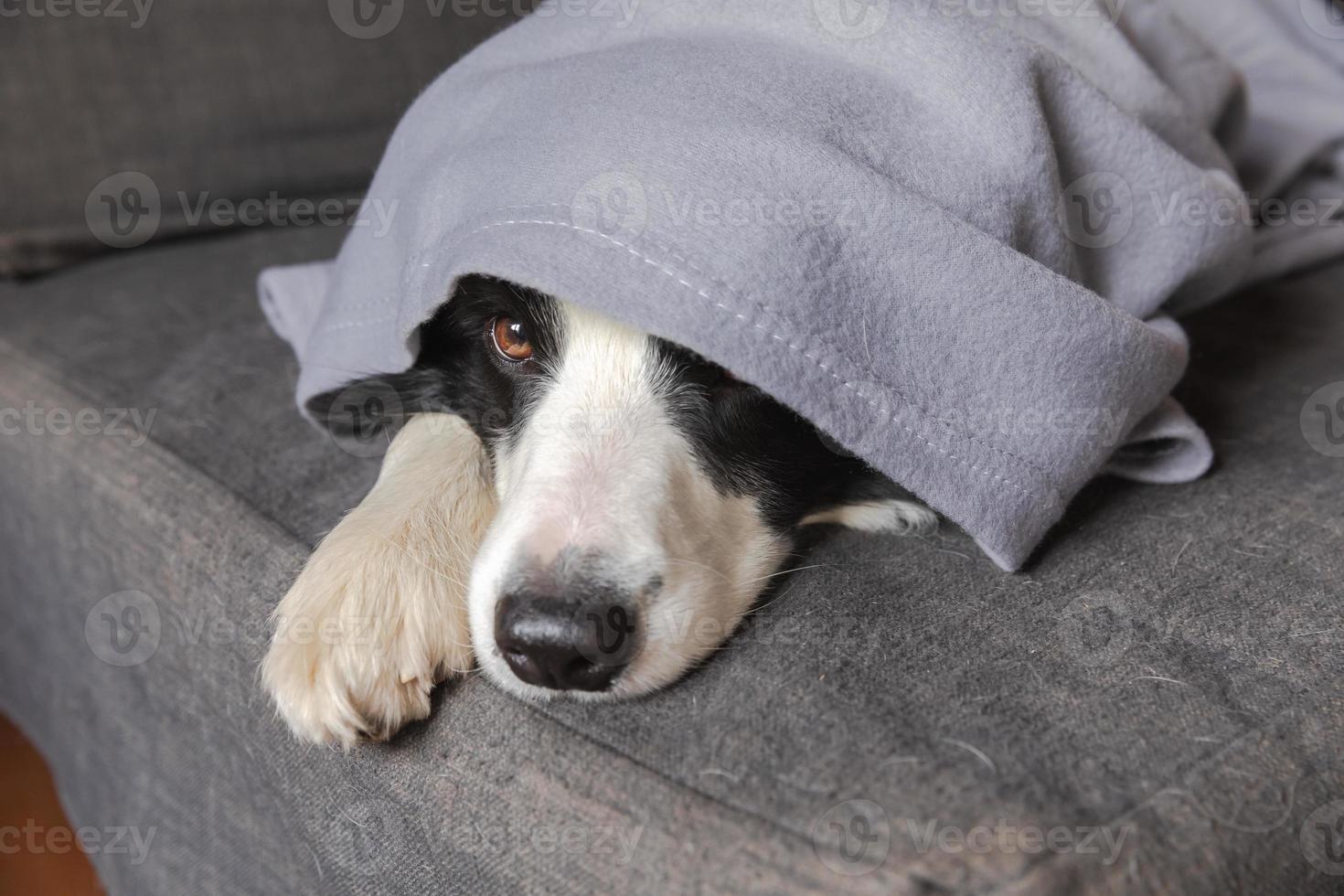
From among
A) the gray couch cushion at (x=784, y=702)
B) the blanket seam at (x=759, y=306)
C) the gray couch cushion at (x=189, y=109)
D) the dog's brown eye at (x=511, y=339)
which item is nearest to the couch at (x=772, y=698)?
the gray couch cushion at (x=784, y=702)

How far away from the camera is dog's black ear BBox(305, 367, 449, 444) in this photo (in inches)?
47.1

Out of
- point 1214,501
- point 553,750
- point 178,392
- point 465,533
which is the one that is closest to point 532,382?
point 465,533

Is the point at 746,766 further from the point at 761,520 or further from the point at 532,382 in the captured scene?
the point at 532,382

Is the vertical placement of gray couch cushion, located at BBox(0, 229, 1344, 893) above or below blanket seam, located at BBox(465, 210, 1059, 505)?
below

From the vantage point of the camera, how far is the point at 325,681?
2.80 feet

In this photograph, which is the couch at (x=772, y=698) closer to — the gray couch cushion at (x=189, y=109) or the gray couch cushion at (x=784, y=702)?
the gray couch cushion at (x=784, y=702)

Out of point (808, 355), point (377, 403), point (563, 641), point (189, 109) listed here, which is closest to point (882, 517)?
point (808, 355)

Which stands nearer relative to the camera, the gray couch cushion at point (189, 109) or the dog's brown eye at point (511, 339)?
the dog's brown eye at point (511, 339)

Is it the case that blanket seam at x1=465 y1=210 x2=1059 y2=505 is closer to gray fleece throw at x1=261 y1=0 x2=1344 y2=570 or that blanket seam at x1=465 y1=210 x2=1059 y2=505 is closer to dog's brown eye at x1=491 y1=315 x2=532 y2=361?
gray fleece throw at x1=261 y1=0 x2=1344 y2=570

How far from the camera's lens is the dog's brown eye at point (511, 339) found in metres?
1.07

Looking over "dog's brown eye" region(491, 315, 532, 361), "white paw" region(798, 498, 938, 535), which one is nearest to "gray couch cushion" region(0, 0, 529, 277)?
"dog's brown eye" region(491, 315, 532, 361)

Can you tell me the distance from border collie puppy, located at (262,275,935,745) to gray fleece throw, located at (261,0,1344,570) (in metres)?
0.12

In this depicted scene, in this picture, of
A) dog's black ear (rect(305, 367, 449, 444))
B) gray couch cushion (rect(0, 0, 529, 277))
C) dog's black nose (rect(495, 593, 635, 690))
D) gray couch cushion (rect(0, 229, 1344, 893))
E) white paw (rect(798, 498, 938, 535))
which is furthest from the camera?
gray couch cushion (rect(0, 0, 529, 277))

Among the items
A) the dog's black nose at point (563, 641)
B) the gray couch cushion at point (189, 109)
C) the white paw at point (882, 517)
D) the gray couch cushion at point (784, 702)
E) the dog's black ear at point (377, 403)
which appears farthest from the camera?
the gray couch cushion at point (189, 109)
